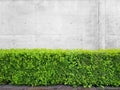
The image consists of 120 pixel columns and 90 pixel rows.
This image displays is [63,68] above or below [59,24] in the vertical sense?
below

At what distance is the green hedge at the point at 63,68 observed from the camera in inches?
212

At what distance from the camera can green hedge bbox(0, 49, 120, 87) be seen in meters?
5.39

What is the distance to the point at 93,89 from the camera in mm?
5336

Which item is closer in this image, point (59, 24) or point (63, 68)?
point (63, 68)

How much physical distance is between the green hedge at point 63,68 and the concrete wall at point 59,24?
2.58 feet

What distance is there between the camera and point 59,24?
6219 millimetres

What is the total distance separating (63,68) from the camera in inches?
213

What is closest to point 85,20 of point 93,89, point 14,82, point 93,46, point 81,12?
point 81,12

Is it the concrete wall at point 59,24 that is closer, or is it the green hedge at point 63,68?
the green hedge at point 63,68

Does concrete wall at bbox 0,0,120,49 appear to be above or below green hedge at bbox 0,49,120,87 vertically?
above

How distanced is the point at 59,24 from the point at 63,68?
124cm

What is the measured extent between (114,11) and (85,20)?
0.68m

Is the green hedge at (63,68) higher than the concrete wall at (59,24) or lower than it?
lower

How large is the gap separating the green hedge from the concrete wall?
787 millimetres
